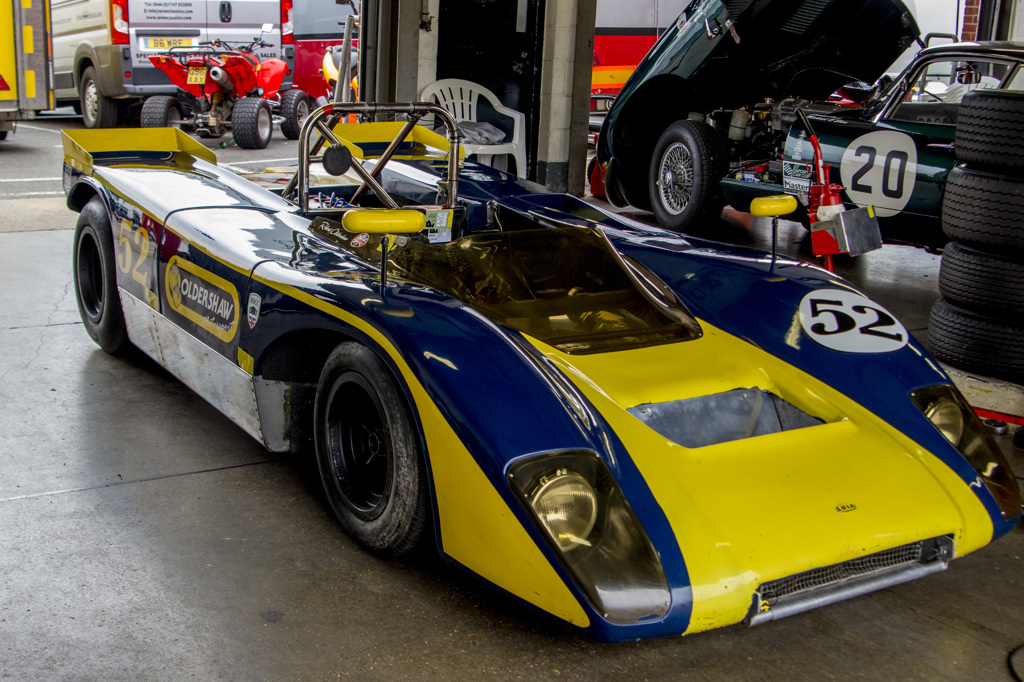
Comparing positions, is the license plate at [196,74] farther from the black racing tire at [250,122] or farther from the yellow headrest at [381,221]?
the yellow headrest at [381,221]

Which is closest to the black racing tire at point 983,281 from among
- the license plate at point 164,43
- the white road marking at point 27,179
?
the white road marking at point 27,179

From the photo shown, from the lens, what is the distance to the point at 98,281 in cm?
383

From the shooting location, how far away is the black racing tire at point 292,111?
11.4 meters

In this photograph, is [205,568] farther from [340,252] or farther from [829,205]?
[829,205]

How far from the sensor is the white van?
10.6 meters

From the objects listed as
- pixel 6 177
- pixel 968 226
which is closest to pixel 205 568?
pixel 968 226

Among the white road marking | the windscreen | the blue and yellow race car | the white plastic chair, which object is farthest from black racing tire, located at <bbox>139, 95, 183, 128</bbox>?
the windscreen

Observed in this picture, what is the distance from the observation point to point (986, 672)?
1.98 m

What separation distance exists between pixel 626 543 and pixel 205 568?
108 centimetres

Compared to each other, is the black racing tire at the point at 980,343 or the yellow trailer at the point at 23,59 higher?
the yellow trailer at the point at 23,59

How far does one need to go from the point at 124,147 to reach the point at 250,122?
657 centimetres

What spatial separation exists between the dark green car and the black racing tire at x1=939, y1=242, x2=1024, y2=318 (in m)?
1.83

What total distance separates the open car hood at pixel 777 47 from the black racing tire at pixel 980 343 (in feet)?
9.09

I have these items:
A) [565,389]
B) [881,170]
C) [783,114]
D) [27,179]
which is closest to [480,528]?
[565,389]
